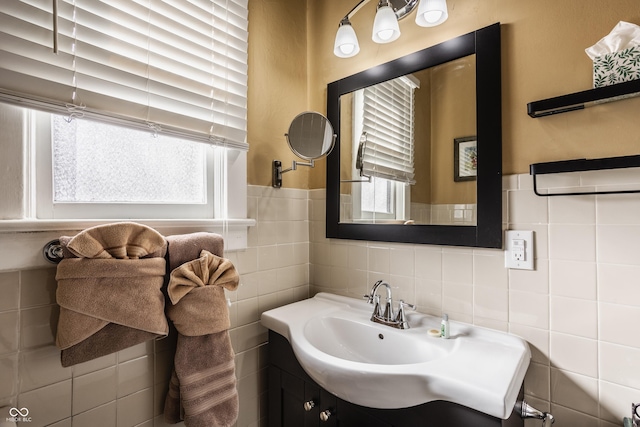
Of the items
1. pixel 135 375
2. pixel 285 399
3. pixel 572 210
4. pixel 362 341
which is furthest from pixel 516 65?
pixel 135 375

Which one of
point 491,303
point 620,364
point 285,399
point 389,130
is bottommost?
point 285,399

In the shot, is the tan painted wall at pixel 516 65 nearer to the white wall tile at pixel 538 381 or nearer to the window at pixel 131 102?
the window at pixel 131 102

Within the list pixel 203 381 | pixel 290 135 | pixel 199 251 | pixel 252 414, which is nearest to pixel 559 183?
pixel 290 135

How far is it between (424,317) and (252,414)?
2.72ft

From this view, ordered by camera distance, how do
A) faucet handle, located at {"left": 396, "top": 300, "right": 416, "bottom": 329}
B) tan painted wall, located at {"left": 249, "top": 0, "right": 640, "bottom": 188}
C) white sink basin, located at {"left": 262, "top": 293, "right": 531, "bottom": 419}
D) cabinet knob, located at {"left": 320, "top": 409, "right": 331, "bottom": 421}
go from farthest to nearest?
faucet handle, located at {"left": 396, "top": 300, "right": 416, "bottom": 329}, cabinet knob, located at {"left": 320, "top": 409, "right": 331, "bottom": 421}, tan painted wall, located at {"left": 249, "top": 0, "right": 640, "bottom": 188}, white sink basin, located at {"left": 262, "top": 293, "right": 531, "bottom": 419}

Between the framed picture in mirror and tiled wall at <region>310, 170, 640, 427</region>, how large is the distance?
0.39ft

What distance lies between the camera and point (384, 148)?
135cm

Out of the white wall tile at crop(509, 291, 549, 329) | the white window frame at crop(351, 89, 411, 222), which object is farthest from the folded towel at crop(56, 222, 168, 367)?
the white wall tile at crop(509, 291, 549, 329)

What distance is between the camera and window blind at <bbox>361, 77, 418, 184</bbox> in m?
1.26

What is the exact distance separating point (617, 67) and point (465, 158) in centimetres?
43

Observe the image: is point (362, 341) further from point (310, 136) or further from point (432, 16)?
point (432, 16)

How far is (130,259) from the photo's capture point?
2.77 ft

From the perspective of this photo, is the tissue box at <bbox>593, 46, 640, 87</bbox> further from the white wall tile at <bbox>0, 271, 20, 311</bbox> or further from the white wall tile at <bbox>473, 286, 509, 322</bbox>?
the white wall tile at <bbox>0, 271, 20, 311</bbox>

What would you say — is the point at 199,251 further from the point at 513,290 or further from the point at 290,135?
the point at 513,290
